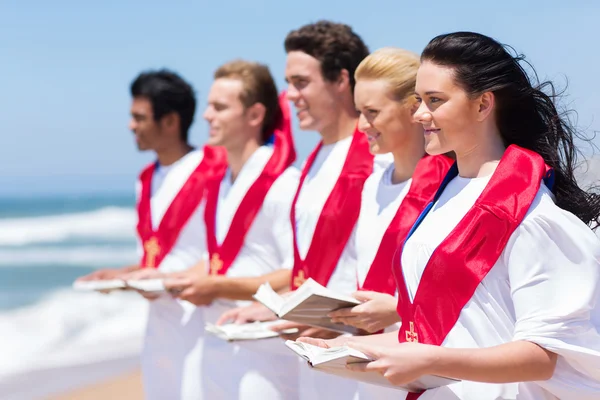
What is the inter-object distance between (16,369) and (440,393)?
334 inches

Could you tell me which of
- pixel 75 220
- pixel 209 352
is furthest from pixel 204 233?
pixel 75 220

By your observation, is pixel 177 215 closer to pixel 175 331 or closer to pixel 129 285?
pixel 175 331

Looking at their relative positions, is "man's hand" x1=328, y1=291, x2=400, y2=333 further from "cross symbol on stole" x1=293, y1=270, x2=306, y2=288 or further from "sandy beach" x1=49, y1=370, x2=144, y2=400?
"sandy beach" x1=49, y1=370, x2=144, y2=400

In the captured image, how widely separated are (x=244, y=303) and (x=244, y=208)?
0.45 meters

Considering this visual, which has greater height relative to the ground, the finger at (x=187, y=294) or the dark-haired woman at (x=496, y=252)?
the dark-haired woman at (x=496, y=252)

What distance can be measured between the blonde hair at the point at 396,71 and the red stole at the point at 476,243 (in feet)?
3.53

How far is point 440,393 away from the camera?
2807mm

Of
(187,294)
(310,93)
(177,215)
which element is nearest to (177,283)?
(187,294)

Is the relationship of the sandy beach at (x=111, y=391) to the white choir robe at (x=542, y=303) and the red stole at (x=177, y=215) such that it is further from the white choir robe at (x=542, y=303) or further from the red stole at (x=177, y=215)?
the white choir robe at (x=542, y=303)

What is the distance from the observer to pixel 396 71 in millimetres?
3838

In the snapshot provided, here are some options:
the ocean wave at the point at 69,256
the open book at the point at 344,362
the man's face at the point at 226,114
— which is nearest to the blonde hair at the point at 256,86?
the man's face at the point at 226,114

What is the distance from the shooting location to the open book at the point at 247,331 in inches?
164

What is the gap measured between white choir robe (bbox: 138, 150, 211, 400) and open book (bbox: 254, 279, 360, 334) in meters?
1.75

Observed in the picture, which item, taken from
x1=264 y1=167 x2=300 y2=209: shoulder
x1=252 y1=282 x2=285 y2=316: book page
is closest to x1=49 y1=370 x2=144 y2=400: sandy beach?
x1=264 y1=167 x2=300 y2=209: shoulder
